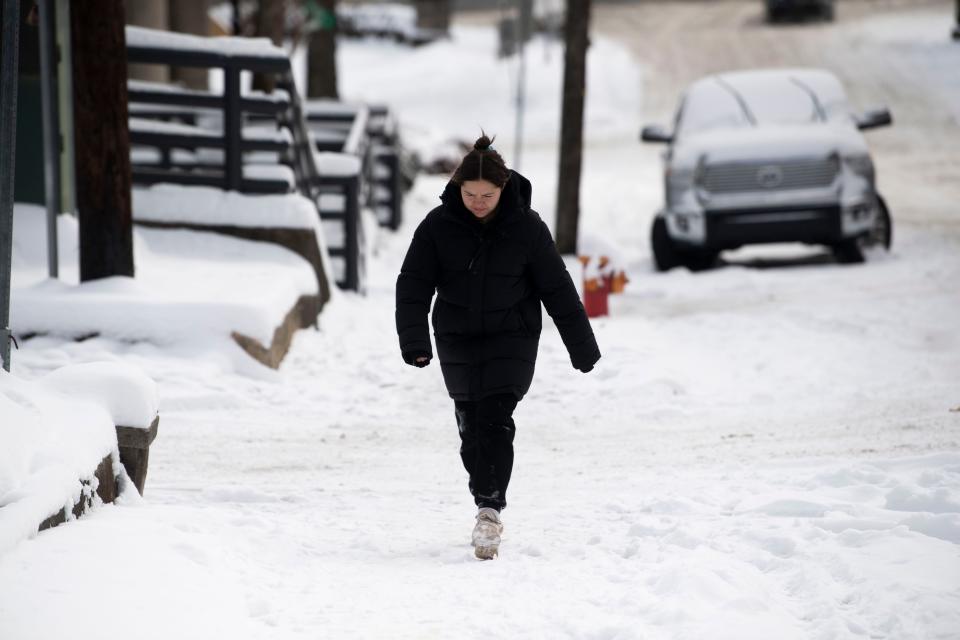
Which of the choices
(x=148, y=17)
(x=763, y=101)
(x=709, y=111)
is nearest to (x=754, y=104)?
(x=763, y=101)

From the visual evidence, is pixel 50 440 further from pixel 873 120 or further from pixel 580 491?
pixel 873 120

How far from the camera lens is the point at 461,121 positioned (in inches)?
1540

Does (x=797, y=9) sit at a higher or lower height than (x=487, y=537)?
higher

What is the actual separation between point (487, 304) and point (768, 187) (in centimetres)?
894

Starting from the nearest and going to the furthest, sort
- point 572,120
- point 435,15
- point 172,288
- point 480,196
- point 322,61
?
point 480,196 < point 172,288 < point 572,120 < point 322,61 < point 435,15

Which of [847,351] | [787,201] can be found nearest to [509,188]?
[847,351]

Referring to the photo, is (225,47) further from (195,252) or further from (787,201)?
(787,201)

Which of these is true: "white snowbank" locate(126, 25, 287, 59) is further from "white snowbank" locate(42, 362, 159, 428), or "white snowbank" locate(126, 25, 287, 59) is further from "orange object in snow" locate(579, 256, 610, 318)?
"white snowbank" locate(42, 362, 159, 428)

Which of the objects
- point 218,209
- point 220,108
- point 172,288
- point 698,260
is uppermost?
point 220,108

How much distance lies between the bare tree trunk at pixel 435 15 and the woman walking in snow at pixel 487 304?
48.7 meters

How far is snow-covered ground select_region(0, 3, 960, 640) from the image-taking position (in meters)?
4.37

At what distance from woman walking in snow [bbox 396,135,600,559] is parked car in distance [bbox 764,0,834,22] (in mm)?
44793

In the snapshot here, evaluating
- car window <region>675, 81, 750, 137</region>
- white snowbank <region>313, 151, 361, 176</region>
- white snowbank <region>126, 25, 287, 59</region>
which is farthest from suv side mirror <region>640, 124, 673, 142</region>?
white snowbank <region>126, 25, 287, 59</region>

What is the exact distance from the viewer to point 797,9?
48.0m
